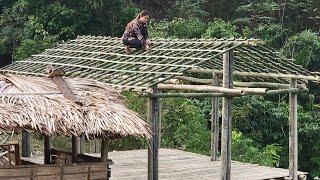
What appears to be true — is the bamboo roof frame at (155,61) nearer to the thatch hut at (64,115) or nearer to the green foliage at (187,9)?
the thatch hut at (64,115)

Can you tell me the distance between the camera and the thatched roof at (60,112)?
659 cm

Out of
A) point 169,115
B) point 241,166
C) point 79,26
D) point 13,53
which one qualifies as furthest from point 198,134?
point 13,53

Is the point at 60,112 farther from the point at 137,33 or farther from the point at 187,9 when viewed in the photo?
the point at 187,9

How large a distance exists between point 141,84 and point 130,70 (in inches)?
30.3

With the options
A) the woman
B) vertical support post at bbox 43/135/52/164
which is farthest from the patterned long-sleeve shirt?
vertical support post at bbox 43/135/52/164

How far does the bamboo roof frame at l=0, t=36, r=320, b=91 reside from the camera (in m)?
7.86

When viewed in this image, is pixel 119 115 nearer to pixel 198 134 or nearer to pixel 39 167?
pixel 39 167

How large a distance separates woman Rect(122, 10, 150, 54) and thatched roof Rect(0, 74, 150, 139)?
143 centimetres

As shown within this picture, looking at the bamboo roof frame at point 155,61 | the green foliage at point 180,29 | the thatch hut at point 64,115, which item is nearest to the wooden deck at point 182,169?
the bamboo roof frame at point 155,61

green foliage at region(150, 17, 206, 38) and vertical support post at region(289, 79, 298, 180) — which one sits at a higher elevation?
green foliage at region(150, 17, 206, 38)

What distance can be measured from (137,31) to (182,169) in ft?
8.27

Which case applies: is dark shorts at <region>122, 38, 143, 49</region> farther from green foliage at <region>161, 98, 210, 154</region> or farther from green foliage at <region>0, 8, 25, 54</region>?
green foliage at <region>0, 8, 25, 54</region>

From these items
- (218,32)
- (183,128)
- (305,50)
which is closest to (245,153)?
(183,128)

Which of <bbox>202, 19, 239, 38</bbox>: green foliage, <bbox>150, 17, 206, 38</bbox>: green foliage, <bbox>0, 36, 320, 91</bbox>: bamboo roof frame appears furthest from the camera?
<bbox>150, 17, 206, 38</bbox>: green foliage
